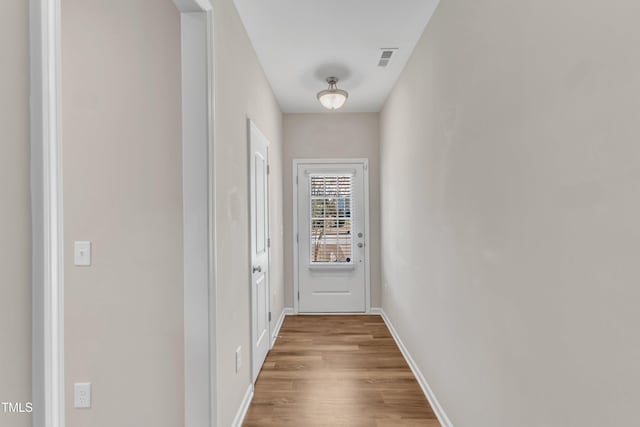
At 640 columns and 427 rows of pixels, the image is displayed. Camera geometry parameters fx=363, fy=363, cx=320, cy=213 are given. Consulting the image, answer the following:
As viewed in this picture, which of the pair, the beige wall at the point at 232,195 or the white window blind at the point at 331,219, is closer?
the beige wall at the point at 232,195

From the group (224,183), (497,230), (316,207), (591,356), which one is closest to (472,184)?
(497,230)

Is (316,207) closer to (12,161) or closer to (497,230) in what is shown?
(497,230)

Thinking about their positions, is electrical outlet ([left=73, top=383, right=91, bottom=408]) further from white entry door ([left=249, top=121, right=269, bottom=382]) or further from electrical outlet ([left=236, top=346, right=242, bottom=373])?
white entry door ([left=249, top=121, right=269, bottom=382])

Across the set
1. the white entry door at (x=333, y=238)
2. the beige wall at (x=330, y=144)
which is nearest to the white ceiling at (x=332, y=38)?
the beige wall at (x=330, y=144)

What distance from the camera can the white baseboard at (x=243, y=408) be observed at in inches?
87.3

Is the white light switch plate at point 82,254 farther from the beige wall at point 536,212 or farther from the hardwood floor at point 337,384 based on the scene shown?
the beige wall at point 536,212

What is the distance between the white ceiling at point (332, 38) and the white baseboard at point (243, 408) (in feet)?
8.53

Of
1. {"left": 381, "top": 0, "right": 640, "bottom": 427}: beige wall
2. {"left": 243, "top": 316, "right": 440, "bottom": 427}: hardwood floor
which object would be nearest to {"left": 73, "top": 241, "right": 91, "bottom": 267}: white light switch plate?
{"left": 243, "top": 316, "right": 440, "bottom": 427}: hardwood floor

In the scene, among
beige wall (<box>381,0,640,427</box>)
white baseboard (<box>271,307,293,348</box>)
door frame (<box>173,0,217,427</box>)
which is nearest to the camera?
A: beige wall (<box>381,0,640,427</box>)

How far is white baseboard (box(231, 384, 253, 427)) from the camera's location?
2.22 m

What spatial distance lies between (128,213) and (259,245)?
132 centimetres

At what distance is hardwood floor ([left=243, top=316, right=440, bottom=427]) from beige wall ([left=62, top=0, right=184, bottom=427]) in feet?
2.62

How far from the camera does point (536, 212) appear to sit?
4.09ft

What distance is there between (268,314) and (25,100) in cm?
308
